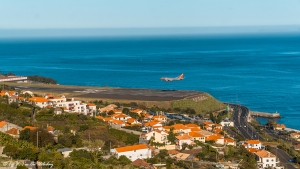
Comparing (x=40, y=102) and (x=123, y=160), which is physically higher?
(x=40, y=102)

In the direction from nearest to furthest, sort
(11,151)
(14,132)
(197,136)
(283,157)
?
(11,151)
(14,132)
(283,157)
(197,136)

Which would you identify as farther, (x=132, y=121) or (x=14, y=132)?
(x=132, y=121)

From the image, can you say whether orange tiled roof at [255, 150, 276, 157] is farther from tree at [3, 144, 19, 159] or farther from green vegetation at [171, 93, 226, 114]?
green vegetation at [171, 93, 226, 114]

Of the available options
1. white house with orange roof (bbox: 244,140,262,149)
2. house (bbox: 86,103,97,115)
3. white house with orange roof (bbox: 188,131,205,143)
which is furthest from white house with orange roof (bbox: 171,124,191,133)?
house (bbox: 86,103,97,115)

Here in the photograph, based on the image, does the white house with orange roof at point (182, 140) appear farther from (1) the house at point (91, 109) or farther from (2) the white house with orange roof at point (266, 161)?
(1) the house at point (91, 109)

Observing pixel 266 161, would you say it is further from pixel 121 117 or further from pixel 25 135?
pixel 121 117

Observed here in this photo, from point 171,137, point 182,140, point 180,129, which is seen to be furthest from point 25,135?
point 180,129

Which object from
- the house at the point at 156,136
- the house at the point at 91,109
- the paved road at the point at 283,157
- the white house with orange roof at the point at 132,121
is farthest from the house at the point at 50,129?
the paved road at the point at 283,157
